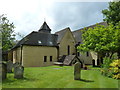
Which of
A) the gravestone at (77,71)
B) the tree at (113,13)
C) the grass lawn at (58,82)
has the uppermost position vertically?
the tree at (113,13)

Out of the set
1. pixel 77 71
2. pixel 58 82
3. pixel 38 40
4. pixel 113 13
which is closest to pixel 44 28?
pixel 38 40

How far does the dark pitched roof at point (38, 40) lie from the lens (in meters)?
28.6

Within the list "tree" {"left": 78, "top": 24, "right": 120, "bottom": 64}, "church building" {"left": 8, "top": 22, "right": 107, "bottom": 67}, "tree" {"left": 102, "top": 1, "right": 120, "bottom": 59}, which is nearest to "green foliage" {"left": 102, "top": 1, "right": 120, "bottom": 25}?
"tree" {"left": 102, "top": 1, "right": 120, "bottom": 59}

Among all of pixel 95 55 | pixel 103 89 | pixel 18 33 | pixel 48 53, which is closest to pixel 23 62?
pixel 48 53

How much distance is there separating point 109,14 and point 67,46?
14388mm

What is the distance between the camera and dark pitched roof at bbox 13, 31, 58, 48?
93.8ft

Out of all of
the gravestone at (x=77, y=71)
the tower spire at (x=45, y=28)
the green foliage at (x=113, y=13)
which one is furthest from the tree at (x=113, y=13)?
the tower spire at (x=45, y=28)

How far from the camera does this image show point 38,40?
1190 inches

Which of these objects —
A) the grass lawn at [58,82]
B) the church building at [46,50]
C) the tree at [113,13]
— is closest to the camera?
the grass lawn at [58,82]

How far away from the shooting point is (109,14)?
26.2 meters

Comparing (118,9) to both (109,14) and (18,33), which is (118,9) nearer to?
(109,14)

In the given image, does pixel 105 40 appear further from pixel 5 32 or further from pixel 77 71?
pixel 5 32

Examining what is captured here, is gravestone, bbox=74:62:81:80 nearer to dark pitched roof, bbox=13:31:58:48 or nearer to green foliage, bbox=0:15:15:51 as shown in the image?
green foliage, bbox=0:15:15:51

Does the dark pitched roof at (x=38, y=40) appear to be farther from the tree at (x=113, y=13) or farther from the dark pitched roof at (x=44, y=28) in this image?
the tree at (x=113, y=13)
